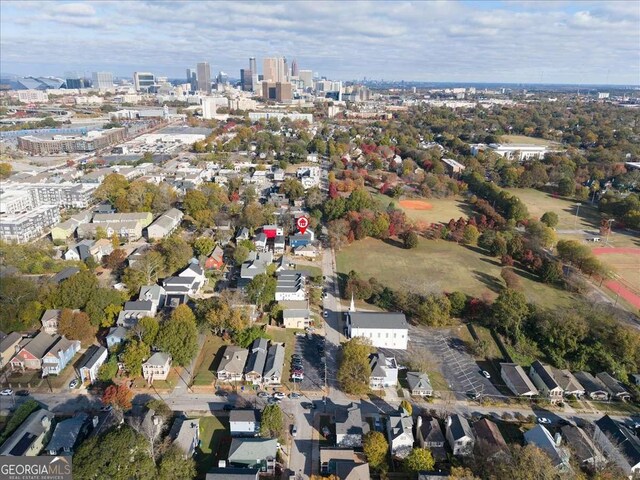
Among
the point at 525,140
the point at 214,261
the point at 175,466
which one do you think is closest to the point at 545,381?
the point at 175,466

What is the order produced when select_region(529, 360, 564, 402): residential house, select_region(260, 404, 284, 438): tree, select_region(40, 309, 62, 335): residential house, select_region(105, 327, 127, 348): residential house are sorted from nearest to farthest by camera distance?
select_region(260, 404, 284, 438): tree
select_region(529, 360, 564, 402): residential house
select_region(105, 327, 127, 348): residential house
select_region(40, 309, 62, 335): residential house

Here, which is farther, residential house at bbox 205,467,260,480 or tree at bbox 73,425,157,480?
residential house at bbox 205,467,260,480

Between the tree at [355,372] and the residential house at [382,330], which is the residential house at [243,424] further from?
the residential house at [382,330]

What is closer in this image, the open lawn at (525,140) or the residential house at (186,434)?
the residential house at (186,434)

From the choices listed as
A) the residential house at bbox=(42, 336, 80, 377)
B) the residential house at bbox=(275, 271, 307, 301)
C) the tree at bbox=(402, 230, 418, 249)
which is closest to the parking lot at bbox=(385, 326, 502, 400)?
the residential house at bbox=(275, 271, 307, 301)

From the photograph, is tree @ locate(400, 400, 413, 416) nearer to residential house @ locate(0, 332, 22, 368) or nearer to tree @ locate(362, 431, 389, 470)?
tree @ locate(362, 431, 389, 470)

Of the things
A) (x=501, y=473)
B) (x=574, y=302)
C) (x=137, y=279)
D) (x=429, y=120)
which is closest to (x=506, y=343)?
(x=574, y=302)

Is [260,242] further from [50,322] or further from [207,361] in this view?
[50,322]

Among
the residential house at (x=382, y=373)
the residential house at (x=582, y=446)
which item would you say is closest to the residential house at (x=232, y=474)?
the residential house at (x=382, y=373)
